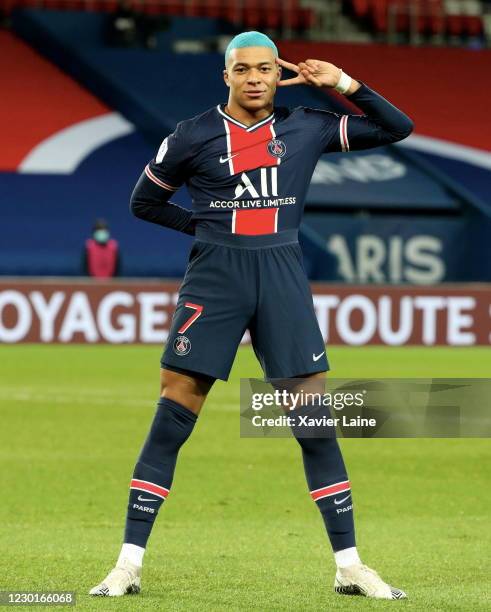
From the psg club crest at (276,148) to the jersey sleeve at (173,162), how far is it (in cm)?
30

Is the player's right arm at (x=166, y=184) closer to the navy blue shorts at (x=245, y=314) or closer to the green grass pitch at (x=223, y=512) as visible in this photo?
the navy blue shorts at (x=245, y=314)

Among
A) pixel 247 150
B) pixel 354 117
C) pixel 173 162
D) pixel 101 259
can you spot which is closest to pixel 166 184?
pixel 173 162

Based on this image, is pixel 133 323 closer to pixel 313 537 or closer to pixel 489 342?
pixel 489 342

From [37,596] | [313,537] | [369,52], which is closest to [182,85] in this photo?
[369,52]

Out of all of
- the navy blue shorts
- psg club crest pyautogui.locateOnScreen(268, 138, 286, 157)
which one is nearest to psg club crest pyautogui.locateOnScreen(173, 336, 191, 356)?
the navy blue shorts

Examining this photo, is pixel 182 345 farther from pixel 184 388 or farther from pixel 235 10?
pixel 235 10

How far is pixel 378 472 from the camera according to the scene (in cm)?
1009

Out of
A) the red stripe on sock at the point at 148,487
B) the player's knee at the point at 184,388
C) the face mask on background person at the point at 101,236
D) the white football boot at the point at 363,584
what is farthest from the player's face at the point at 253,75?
the face mask on background person at the point at 101,236

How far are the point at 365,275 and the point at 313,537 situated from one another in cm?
1982

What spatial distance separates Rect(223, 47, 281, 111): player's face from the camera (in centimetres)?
551

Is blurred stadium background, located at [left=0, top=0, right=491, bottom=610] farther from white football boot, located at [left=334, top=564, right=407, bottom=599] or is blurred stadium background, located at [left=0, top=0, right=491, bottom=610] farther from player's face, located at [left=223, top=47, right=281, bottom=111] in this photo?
player's face, located at [left=223, top=47, right=281, bottom=111]
